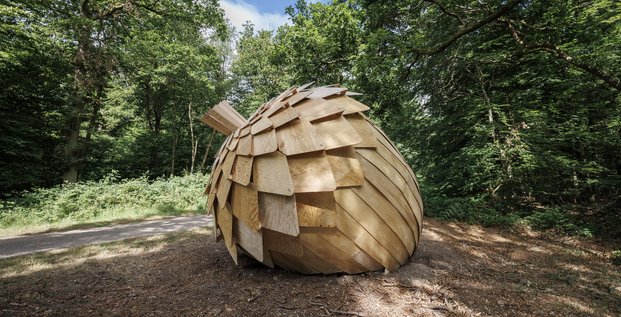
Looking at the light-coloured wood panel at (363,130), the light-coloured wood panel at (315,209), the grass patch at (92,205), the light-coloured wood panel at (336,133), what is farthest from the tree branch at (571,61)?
the grass patch at (92,205)

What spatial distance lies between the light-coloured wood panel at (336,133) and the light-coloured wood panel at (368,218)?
39cm

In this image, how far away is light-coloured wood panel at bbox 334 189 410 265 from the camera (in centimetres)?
217

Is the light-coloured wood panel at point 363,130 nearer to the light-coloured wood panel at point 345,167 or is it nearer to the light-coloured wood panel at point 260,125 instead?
the light-coloured wood panel at point 345,167

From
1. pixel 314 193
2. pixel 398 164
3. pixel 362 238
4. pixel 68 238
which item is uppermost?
pixel 398 164

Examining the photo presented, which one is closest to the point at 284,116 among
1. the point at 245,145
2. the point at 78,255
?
the point at 245,145

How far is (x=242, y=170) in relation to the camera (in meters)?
2.27

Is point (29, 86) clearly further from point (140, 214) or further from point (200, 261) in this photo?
point (200, 261)

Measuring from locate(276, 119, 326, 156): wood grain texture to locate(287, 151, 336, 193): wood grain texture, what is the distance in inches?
2.1

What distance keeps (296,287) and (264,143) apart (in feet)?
4.04

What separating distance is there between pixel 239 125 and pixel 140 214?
24.5ft

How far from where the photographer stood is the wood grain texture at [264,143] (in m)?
2.23

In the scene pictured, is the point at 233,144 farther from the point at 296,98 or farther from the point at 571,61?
the point at 571,61

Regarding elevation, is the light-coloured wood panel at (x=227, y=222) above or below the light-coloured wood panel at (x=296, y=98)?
below

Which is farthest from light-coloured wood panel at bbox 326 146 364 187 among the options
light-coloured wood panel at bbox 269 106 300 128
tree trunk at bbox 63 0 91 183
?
tree trunk at bbox 63 0 91 183
